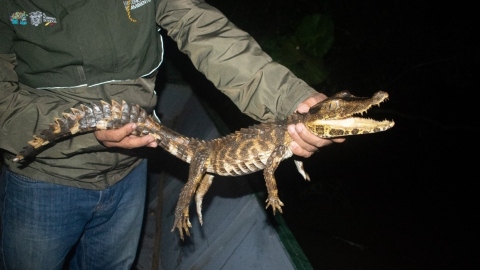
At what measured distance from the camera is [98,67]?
80.7 inches

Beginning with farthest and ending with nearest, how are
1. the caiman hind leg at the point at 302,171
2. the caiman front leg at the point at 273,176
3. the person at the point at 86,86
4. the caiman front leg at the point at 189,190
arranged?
the caiman hind leg at the point at 302,171
the caiman front leg at the point at 189,190
the caiman front leg at the point at 273,176
the person at the point at 86,86

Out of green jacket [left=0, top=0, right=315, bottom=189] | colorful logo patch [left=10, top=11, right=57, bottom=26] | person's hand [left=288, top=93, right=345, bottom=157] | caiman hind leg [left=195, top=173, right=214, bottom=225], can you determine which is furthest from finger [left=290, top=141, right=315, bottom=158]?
colorful logo patch [left=10, top=11, right=57, bottom=26]

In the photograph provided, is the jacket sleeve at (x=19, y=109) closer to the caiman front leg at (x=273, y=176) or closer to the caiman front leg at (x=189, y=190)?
the caiman front leg at (x=189, y=190)

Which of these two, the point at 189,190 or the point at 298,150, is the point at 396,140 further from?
the point at 189,190

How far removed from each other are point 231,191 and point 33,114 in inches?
87.8

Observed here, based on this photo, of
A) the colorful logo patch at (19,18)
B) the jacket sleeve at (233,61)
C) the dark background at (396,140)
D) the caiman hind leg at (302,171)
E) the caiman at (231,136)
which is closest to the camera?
the colorful logo patch at (19,18)

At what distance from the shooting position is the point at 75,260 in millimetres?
3008

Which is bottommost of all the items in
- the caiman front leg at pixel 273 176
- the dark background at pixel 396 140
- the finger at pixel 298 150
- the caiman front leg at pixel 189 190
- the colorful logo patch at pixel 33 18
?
the dark background at pixel 396 140

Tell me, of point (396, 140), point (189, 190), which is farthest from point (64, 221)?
point (396, 140)

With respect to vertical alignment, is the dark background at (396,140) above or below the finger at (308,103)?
below

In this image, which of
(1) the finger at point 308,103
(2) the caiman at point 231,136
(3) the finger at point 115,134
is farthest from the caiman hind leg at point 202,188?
(1) the finger at point 308,103

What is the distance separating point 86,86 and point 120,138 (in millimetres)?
417

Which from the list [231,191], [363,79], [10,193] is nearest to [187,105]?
[231,191]

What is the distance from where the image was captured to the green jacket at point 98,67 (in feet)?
6.28
